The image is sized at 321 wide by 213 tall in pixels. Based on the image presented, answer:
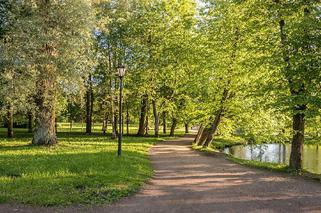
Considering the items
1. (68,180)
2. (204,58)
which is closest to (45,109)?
(204,58)

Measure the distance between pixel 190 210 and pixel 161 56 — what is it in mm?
35086

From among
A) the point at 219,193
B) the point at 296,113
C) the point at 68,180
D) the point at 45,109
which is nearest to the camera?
the point at 219,193

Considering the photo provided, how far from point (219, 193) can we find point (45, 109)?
18.3 metres

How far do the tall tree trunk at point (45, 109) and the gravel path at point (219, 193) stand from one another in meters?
12.1

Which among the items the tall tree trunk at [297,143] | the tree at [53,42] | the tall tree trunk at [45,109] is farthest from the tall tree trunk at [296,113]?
the tall tree trunk at [45,109]

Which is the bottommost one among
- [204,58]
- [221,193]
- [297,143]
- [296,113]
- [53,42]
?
[221,193]

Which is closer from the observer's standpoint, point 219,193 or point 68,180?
point 219,193

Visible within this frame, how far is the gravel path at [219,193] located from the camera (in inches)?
437

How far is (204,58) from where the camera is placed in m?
30.5

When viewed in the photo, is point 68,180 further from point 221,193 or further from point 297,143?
point 297,143

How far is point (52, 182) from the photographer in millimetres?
13367

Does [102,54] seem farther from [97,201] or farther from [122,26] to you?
[97,201]

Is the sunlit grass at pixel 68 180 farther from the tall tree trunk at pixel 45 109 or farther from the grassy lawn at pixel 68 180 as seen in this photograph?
the tall tree trunk at pixel 45 109

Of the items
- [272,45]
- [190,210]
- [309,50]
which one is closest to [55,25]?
[272,45]
